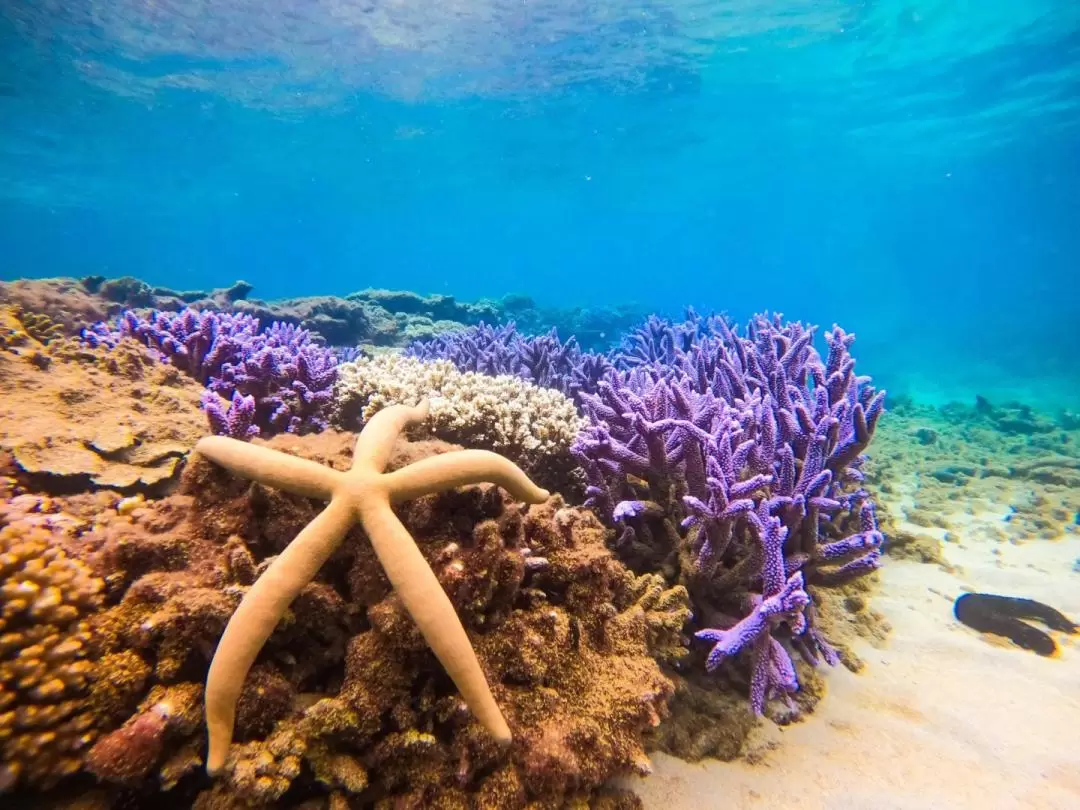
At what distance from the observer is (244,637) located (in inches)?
63.7

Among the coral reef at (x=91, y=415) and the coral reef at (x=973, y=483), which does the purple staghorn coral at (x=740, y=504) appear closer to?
the coral reef at (x=973, y=483)

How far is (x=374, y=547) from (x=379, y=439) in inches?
22.8

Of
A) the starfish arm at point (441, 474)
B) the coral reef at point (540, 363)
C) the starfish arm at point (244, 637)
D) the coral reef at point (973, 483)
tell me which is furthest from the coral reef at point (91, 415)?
the coral reef at point (973, 483)

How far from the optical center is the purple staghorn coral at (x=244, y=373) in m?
3.53

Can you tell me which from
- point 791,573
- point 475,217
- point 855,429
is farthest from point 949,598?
point 475,217

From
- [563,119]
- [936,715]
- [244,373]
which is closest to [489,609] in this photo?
[936,715]

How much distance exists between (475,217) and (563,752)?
296ft

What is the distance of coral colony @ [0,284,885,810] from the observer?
5.48 ft

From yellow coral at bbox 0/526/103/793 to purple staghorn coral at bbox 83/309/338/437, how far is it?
1.73m

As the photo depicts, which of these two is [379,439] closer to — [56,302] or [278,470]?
[278,470]

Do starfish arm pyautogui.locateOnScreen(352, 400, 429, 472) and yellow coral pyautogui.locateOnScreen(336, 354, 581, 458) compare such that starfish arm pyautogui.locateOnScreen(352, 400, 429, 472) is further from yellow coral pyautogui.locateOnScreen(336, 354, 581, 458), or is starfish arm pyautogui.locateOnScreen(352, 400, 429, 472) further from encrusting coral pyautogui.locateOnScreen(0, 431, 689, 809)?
yellow coral pyautogui.locateOnScreen(336, 354, 581, 458)

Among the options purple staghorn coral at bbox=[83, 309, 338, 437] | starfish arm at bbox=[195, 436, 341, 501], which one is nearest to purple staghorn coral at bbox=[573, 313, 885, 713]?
starfish arm at bbox=[195, 436, 341, 501]

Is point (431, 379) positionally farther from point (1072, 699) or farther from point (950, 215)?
point (950, 215)

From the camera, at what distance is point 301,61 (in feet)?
90.7
